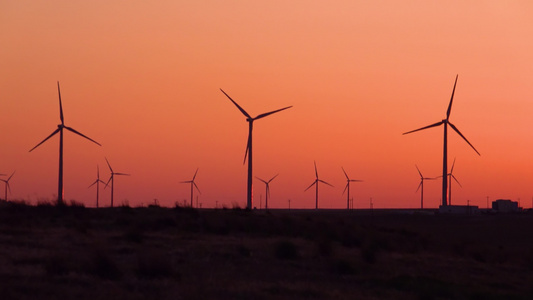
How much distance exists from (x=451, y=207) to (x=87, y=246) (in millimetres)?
121104

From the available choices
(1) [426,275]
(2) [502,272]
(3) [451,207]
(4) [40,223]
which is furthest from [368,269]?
(3) [451,207]

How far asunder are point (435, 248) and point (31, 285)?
39168 millimetres

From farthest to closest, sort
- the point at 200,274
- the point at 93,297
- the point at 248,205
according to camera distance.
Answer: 1. the point at 248,205
2. the point at 200,274
3. the point at 93,297

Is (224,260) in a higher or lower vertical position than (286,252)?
lower

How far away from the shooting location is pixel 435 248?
68125 mm

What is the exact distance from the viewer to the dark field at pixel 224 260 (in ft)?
122

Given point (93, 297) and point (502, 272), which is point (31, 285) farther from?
point (502, 272)

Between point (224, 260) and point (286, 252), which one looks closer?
point (224, 260)

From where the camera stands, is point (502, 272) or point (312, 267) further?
point (502, 272)

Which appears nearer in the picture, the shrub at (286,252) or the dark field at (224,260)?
the dark field at (224,260)

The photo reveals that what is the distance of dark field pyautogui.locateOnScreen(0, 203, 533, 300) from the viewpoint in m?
37.2

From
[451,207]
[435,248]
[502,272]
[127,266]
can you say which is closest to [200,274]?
[127,266]

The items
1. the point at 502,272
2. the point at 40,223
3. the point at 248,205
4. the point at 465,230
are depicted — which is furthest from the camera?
the point at 465,230

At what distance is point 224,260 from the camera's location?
4722 centimetres
